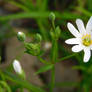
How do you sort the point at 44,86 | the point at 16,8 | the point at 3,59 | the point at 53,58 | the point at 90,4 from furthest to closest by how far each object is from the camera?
the point at 16,8 → the point at 3,59 → the point at 90,4 → the point at 44,86 → the point at 53,58

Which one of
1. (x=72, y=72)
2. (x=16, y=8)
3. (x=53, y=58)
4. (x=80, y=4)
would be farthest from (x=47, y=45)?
(x=53, y=58)

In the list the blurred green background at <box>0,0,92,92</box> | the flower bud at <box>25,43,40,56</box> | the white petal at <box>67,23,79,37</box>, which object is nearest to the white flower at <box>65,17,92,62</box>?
the white petal at <box>67,23,79,37</box>

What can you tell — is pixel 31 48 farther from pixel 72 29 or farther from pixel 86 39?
pixel 86 39

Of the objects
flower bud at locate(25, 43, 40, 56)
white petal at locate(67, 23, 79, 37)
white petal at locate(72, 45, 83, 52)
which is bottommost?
white petal at locate(72, 45, 83, 52)

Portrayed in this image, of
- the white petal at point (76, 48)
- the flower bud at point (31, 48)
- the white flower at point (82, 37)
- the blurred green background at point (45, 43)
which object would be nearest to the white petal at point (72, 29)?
the white flower at point (82, 37)

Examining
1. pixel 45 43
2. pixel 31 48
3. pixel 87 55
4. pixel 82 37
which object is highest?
pixel 45 43

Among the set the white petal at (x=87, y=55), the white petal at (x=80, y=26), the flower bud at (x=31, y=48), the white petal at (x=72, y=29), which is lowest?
the white petal at (x=87, y=55)

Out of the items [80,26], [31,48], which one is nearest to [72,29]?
[80,26]

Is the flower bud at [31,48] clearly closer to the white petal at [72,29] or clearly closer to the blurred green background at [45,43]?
the white petal at [72,29]

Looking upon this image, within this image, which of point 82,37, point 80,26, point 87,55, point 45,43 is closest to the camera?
point 87,55

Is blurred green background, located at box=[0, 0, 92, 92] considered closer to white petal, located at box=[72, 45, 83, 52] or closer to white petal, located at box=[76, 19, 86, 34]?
white petal, located at box=[76, 19, 86, 34]

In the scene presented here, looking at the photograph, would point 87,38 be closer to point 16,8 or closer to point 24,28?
point 24,28
